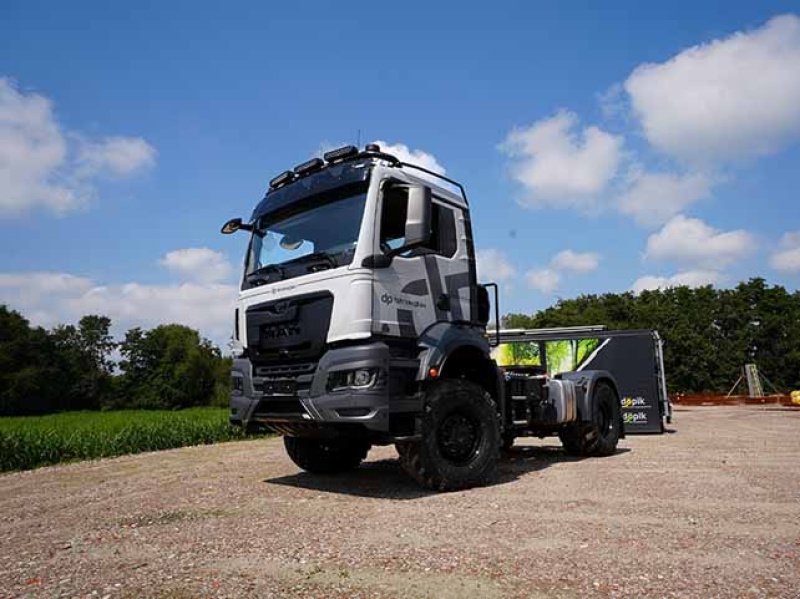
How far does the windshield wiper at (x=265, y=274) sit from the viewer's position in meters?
6.33

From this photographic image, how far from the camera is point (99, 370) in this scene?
75.2 metres

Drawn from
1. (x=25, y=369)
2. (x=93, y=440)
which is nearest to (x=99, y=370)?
(x=25, y=369)

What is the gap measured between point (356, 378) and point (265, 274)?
184cm

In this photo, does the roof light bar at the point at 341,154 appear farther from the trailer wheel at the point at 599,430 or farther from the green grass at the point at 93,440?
the green grass at the point at 93,440

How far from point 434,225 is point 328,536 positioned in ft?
11.9

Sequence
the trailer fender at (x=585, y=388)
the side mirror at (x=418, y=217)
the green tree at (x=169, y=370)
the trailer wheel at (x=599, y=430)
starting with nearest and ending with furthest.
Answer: the side mirror at (x=418, y=217)
the trailer fender at (x=585, y=388)
the trailer wheel at (x=599, y=430)
the green tree at (x=169, y=370)

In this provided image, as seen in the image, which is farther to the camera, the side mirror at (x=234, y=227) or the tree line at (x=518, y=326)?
the tree line at (x=518, y=326)

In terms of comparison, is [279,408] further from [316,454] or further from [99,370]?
[99,370]

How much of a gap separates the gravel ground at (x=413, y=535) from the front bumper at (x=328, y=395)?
810 millimetres

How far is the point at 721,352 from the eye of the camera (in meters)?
58.5

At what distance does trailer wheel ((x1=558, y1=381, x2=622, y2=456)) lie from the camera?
9.30 meters

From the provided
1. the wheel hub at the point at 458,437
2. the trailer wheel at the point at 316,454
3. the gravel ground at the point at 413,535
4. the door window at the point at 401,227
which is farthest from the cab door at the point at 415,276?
the trailer wheel at the point at 316,454

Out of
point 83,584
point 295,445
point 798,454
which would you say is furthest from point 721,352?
point 83,584

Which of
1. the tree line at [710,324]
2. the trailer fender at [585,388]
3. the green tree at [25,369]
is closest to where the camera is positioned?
the trailer fender at [585,388]
